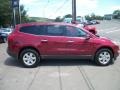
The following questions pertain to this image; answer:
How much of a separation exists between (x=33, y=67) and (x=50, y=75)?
65.8 inches

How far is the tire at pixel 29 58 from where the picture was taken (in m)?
11.2

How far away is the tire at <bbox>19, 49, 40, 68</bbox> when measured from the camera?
36.8ft

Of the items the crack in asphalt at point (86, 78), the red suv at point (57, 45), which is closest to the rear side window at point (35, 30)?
the red suv at point (57, 45)

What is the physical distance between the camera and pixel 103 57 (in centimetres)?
1142

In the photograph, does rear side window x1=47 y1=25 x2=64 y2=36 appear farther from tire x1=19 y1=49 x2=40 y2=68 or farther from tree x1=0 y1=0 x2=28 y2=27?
tree x1=0 y1=0 x2=28 y2=27

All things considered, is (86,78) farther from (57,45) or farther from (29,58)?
(29,58)

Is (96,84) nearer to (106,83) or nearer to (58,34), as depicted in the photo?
(106,83)

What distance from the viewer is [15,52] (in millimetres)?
11328

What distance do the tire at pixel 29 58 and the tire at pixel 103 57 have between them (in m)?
2.28

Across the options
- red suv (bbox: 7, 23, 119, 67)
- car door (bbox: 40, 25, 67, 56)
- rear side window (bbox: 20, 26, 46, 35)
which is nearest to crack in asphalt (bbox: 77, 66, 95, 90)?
red suv (bbox: 7, 23, 119, 67)

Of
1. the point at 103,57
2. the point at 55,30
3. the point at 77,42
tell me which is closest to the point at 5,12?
the point at 55,30

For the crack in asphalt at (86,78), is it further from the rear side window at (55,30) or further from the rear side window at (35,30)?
the rear side window at (35,30)

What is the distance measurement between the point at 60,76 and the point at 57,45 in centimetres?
204

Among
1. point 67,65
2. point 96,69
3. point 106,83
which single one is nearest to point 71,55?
point 67,65
